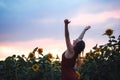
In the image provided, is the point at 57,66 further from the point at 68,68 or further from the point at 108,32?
the point at 68,68

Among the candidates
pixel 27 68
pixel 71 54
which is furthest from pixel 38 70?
pixel 71 54

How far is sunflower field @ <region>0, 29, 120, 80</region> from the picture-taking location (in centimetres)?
Answer: 1011

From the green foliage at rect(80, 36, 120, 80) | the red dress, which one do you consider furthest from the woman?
the green foliage at rect(80, 36, 120, 80)

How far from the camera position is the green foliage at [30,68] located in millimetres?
11164

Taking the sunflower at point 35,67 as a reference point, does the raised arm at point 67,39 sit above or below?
above

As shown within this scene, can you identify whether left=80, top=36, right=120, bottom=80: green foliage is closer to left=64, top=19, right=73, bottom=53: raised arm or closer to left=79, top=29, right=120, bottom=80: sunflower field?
left=79, top=29, right=120, bottom=80: sunflower field

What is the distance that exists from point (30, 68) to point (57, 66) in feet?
2.13

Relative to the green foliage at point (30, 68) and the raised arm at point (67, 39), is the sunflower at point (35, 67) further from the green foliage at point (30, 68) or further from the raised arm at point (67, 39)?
the raised arm at point (67, 39)

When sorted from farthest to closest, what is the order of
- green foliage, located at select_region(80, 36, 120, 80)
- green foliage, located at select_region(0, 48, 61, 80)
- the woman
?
green foliage, located at select_region(0, 48, 61, 80) < green foliage, located at select_region(80, 36, 120, 80) < the woman

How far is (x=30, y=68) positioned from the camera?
11477mm

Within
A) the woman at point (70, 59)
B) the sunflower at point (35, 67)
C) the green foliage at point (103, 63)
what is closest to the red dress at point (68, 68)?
the woman at point (70, 59)

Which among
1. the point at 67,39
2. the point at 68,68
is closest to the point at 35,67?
the point at 68,68

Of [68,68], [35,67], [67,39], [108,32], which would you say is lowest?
[68,68]

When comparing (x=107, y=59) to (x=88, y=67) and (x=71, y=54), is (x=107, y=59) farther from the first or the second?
(x=71, y=54)
